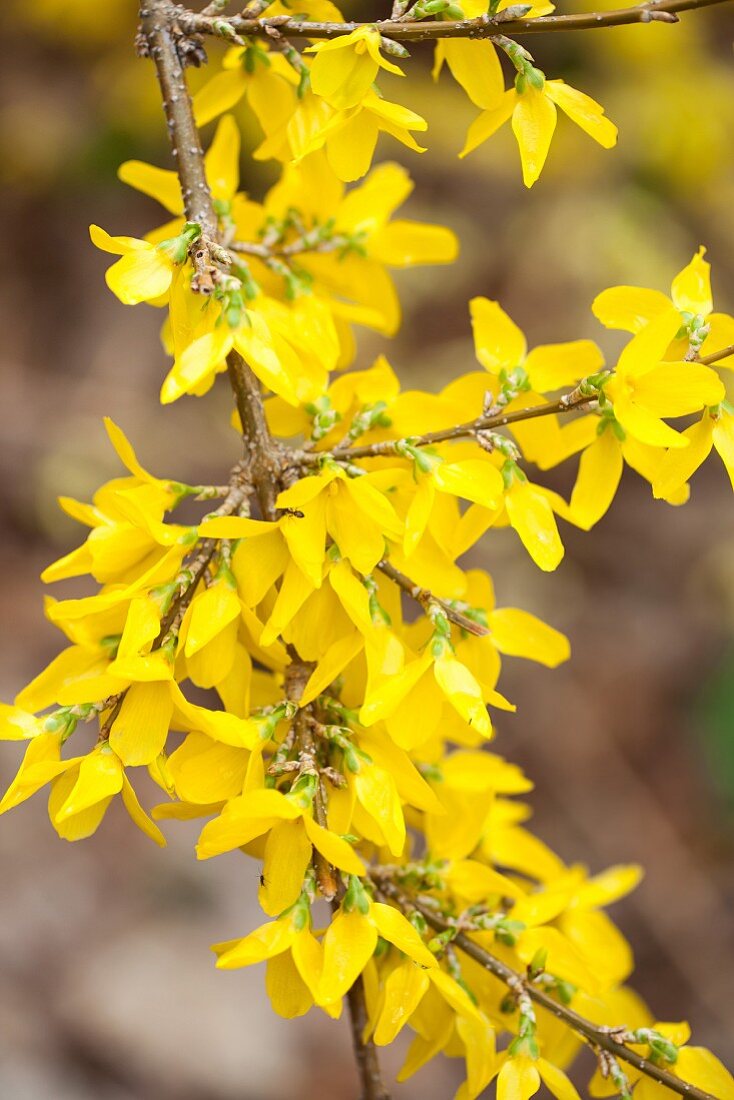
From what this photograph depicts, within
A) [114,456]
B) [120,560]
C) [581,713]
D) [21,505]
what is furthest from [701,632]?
[120,560]

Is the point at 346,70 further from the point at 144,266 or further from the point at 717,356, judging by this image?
the point at 717,356

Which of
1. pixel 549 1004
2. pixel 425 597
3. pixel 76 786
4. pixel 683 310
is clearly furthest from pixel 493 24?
pixel 549 1004

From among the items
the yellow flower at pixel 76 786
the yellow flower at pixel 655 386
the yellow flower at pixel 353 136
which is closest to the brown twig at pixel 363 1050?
the yellow flower at pixel 76 786

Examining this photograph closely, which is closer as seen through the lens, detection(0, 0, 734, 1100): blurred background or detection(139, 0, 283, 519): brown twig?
detection(139, 0, 283, 519): brown twig

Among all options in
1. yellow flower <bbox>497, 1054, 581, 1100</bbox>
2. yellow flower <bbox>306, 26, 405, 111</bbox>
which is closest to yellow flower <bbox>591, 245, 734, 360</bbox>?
yellow flower <bbox>306, 26, 405, 111</bbox>

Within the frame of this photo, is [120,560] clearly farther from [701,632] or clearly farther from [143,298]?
[701,632]

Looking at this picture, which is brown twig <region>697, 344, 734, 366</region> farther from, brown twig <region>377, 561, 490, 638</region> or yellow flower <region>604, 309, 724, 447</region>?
brown twig <region>377, 561, 490, 638</region>

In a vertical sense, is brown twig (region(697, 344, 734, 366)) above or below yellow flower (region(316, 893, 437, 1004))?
above
